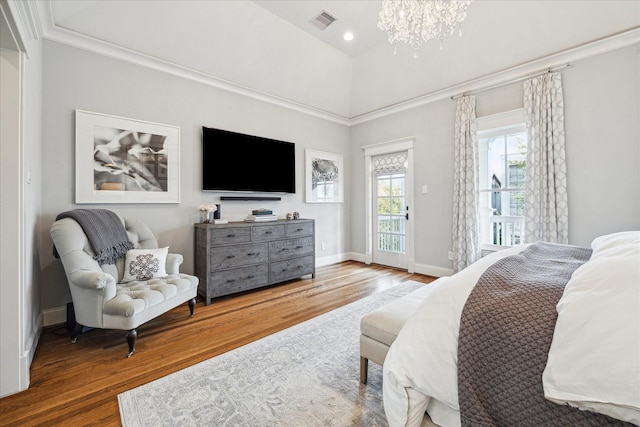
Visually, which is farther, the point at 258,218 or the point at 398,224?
the point at 398,224

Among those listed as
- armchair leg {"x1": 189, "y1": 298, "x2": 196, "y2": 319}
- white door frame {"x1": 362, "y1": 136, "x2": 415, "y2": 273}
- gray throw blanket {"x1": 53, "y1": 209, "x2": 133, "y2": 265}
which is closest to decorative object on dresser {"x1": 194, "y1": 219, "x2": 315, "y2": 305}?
armchair leg {"x1": 189, "y1": 298, "x2": 196, "y2": 319}

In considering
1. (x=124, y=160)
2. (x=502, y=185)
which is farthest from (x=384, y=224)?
(x=124, y=160)

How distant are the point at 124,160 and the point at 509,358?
3683mm

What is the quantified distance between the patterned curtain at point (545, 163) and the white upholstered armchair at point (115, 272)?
157 inches

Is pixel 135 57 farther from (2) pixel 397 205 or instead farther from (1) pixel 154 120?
(2) pixel 397 205

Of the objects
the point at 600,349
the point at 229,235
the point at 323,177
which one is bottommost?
the point at 600,349

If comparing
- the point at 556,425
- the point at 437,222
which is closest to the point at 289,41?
the point at 437,222

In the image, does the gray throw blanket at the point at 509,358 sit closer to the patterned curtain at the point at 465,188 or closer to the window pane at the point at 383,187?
the patterned curtain at the point at 465,188

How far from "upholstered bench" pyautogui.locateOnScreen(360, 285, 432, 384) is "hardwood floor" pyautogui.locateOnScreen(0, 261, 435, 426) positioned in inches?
14.8

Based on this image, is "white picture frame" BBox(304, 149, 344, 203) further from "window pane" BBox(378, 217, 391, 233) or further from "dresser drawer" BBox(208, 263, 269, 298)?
"dresser drawer" BBox(208, 263, 269, 298)

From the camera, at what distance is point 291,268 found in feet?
13.2

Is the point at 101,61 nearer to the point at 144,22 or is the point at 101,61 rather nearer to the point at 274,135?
the point at 144,22

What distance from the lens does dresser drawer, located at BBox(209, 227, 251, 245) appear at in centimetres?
326

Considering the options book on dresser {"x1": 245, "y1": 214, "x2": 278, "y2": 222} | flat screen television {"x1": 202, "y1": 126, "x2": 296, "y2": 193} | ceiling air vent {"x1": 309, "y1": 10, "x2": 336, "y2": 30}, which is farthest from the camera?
book on dresser {"x1": 245, "y1": 214, "x2": 278, "y2": 222}
